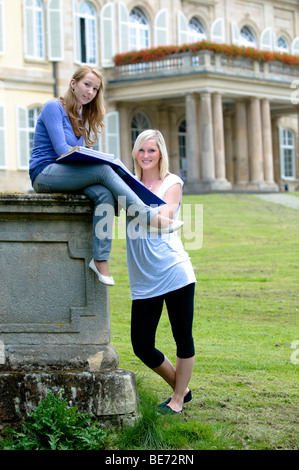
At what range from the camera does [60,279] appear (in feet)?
16.1

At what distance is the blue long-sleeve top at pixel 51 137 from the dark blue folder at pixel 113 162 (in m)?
0.10

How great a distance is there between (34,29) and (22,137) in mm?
3832

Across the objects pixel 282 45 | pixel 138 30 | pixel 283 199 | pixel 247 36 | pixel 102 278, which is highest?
pixel 247 36

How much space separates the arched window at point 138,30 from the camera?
31.3 metres

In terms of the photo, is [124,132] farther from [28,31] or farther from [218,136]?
[28,31]

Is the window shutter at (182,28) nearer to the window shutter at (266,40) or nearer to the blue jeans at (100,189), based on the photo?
the window shutter at (266,40)

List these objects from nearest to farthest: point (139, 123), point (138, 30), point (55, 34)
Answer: point (55, 34)
point (138, 30)
point (139, 123)

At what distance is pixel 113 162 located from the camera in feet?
15.3

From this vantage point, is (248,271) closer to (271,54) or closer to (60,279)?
(60,279)

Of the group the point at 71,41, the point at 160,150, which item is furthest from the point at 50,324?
the point at 71,41

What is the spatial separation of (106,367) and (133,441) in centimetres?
50

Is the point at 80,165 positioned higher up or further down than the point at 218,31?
further down

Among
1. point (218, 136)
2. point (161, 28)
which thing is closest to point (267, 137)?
point (218, 136)

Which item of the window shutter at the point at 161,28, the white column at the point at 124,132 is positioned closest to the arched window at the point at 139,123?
the white column at the point at 124,132
